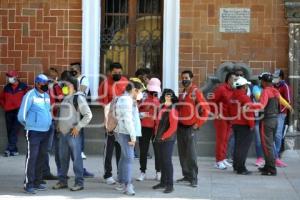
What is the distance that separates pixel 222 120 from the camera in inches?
462

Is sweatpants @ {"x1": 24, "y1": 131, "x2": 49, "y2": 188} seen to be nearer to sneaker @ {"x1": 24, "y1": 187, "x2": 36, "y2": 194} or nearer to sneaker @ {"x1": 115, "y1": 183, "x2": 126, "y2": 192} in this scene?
sneaker @ {"x1": 24, "y1": 187, "x2": 36, "y2": 194}

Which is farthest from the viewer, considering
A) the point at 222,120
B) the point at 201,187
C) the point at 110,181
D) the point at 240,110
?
A: the point at 222,120

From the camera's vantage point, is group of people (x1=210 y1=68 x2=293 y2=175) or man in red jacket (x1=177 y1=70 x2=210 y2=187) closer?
man in red jacket (x1=177 y1=70 x2=210 y2=187)

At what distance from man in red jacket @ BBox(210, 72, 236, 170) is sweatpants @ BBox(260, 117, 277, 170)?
87cm

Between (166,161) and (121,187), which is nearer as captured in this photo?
(166,161)

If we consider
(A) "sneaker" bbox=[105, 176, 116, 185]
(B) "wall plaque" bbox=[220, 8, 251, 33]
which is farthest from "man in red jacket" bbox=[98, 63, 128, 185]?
(B) "wall plaque" bbox=[220, 8, 251, 33]

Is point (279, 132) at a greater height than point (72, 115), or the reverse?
point (72, 115)

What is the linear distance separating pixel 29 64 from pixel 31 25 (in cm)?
78

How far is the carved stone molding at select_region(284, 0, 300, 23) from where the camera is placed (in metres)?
12.5

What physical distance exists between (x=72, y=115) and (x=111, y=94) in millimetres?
1370

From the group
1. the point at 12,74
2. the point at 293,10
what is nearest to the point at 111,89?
the point at 12,74

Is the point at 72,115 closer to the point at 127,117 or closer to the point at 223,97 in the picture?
the point at 127,117

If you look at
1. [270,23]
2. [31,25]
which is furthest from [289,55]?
[31,25]

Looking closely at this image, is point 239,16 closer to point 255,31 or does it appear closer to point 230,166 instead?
point 255,31
